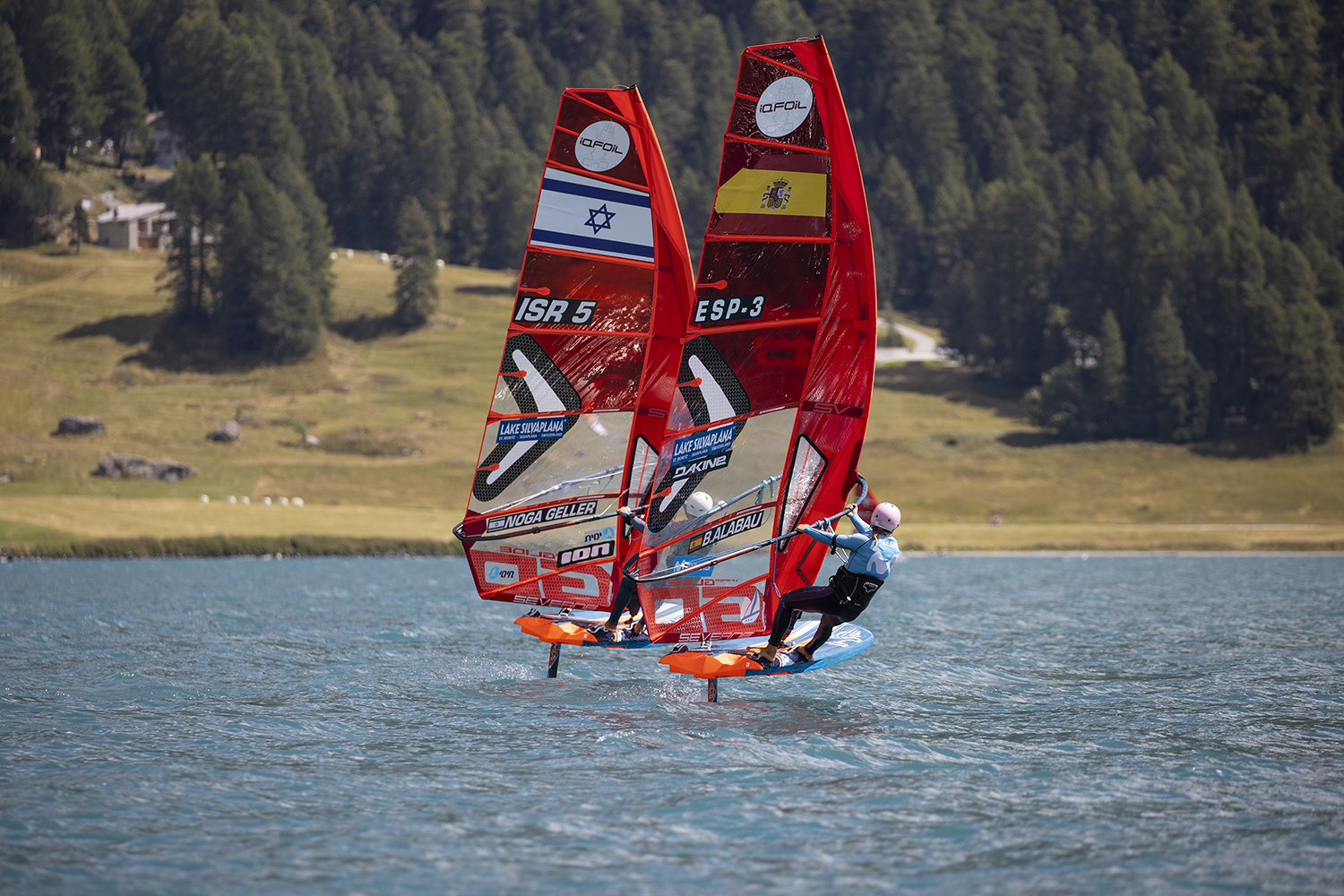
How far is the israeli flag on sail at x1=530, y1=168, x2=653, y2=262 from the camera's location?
2047 centimetres

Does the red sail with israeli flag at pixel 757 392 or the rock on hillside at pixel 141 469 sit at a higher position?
the red sail with israeli flag at pixel 757 392

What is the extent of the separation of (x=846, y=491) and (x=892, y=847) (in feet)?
23.0

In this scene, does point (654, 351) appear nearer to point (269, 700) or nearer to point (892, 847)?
point (269, 700)

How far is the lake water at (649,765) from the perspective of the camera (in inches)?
426

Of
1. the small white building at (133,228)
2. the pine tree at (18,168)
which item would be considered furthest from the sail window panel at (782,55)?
the small white building at (133,228)

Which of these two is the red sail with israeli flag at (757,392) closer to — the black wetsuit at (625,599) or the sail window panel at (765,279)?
the sail window panel at (765,279)

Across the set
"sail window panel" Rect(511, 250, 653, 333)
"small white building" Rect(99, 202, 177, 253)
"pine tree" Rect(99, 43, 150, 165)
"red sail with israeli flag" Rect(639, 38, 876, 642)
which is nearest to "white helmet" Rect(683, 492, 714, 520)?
"red sail with israeli flag" Rect(639, 38, 876, 642)

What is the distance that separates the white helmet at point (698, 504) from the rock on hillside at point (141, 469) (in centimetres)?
4937

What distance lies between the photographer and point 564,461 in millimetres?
21266

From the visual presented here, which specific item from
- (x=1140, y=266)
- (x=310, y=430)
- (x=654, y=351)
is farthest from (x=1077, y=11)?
(x=654, y=351)

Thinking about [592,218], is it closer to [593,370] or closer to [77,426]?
[593,370]

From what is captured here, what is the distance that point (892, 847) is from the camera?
37.3 ft

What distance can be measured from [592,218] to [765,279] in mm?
4239

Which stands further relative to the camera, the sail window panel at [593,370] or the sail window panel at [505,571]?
the sail window panel at [505,571]
